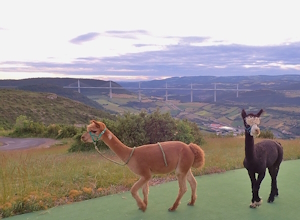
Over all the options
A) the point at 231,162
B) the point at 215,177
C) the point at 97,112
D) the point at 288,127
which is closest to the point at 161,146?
the point at 215,177

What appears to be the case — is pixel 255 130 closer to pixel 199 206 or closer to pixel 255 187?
pixel 255 187

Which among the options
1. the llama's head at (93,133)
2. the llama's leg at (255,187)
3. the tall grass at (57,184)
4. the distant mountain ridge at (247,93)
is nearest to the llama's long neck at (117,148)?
the llama's head at (93,133)

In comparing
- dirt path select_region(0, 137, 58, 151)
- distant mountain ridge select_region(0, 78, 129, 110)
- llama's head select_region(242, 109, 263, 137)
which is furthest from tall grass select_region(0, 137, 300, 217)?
distant mountain ridge select_region(0, 78, 129, 110)

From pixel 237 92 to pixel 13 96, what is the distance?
42715 mm

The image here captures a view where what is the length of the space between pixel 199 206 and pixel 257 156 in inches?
47.1

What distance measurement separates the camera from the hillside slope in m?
51.7

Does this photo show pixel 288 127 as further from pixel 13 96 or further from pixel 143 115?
pixel 13 96

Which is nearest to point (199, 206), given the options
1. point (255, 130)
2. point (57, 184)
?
point (255, 130)

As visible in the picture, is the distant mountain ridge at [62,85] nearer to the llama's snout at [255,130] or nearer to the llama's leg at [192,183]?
the llama's leg at [192,183]

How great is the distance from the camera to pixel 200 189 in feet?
19.1

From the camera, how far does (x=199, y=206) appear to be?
488 centimetres

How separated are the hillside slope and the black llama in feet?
154

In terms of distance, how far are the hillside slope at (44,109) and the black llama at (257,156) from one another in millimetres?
46797

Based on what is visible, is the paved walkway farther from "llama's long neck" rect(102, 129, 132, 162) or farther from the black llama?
"llama's long neck" rect(102, 129, 132, 162)
